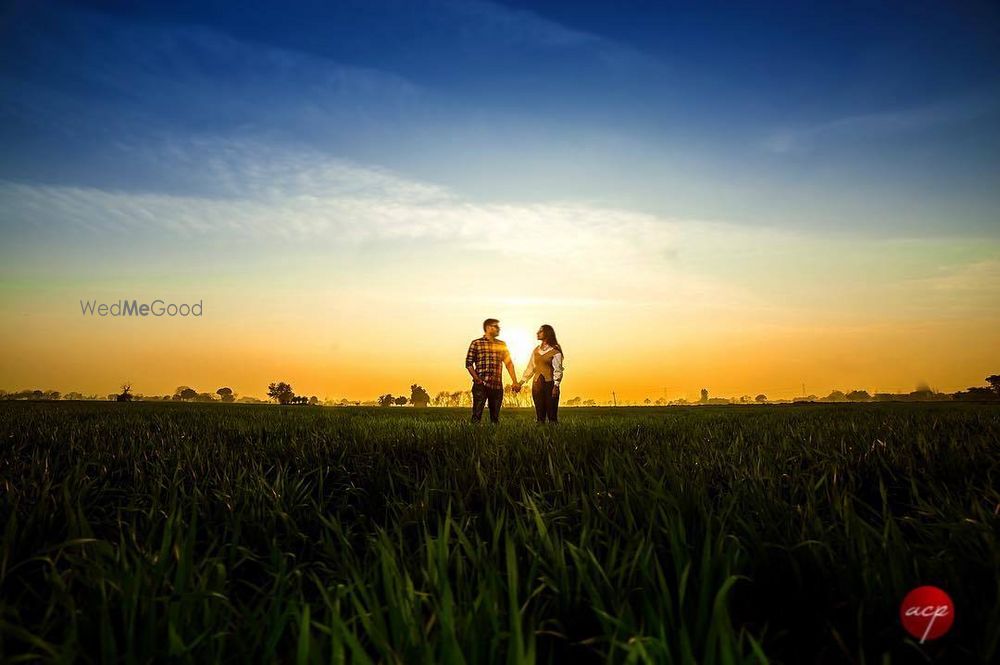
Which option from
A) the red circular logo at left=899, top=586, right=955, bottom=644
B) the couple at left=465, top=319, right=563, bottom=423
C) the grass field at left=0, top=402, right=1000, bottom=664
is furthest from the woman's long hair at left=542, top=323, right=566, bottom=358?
the red circular logo at left=899, top=586, right=955, bottom=644

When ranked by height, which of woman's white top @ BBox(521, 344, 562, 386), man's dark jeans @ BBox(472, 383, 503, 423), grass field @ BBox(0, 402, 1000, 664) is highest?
woman's white top @ BBox(521, 344, 562, 386)

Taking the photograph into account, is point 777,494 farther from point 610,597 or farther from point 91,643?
point 91,643

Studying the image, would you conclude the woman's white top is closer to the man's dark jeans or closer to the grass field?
the man's dark jeans

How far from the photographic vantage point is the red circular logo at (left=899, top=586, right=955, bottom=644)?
1780 millimetres

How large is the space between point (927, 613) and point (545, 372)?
13866mm

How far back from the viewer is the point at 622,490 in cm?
367

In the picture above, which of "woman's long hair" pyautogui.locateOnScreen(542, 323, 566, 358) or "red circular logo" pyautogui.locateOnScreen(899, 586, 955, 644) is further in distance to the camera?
"woman's long hair" pyautogui.locateOnScreen(542, 323, 566, 358)

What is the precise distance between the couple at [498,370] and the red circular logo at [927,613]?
539 inches

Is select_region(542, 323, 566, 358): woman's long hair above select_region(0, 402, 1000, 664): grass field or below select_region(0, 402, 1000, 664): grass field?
above

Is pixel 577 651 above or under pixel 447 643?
under

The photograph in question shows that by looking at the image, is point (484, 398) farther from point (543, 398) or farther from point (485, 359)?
point (543, 398)

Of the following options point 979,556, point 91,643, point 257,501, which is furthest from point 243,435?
point 979,556

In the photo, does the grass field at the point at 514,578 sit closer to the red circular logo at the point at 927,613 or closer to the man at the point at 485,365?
the red circular logo at the point at 927,613

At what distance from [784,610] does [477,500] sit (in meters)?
2.57
